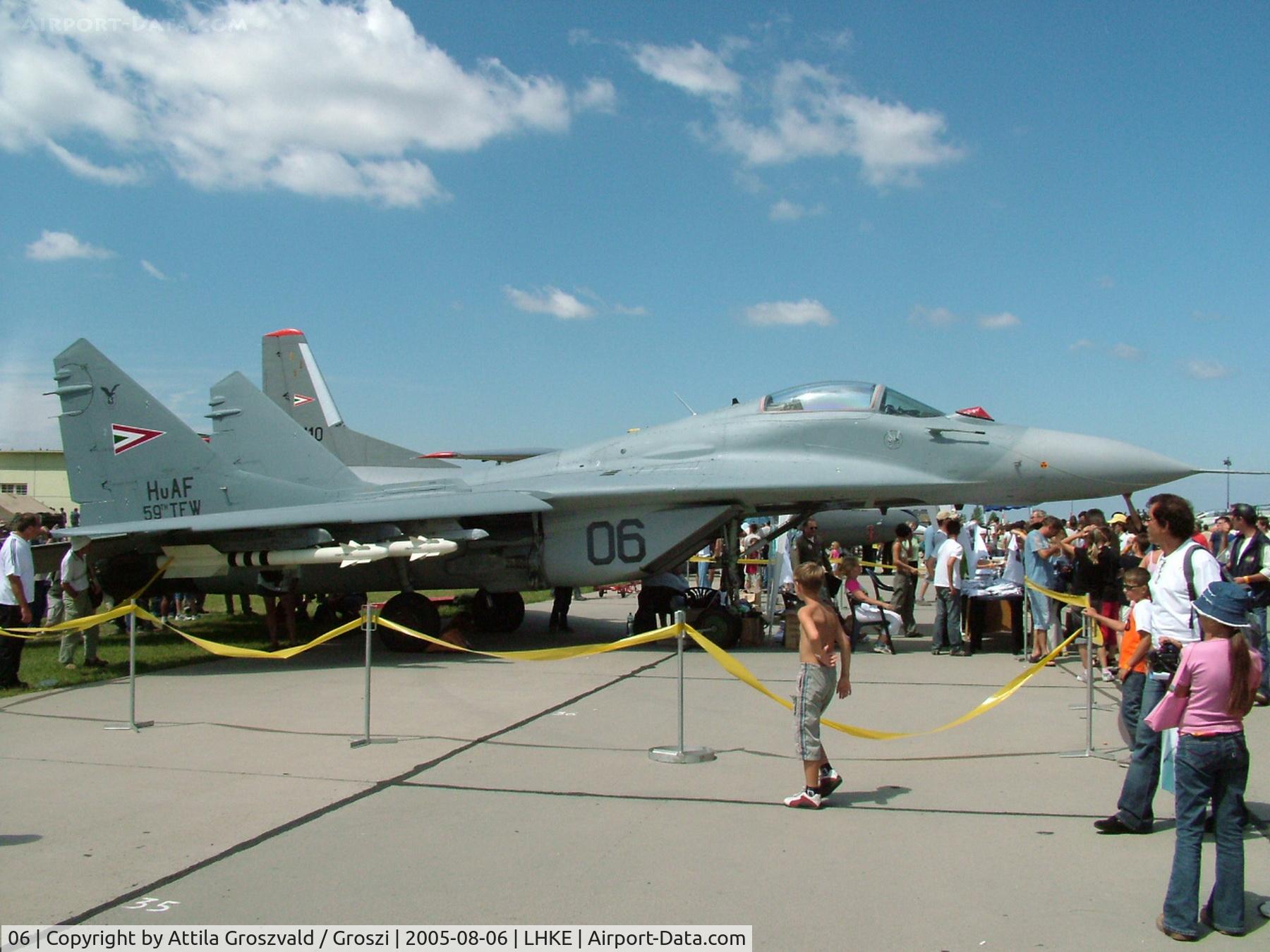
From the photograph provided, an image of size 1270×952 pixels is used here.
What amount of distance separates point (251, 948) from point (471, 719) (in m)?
3.83

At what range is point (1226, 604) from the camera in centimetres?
357

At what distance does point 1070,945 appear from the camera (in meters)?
3.44

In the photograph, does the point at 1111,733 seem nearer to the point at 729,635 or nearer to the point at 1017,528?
the point at 729,635

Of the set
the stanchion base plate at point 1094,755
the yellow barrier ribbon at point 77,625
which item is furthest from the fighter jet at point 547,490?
the stanchion base plate at point 1094,755

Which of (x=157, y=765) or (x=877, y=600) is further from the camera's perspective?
(x=877, y=600)

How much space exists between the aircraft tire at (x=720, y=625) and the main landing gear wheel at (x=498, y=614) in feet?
10.7

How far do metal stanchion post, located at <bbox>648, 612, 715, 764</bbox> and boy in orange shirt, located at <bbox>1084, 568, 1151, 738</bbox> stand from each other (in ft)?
7.91

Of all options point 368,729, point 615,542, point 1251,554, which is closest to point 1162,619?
point 1251,554

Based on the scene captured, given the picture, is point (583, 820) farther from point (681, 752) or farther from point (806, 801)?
point (681, 752)

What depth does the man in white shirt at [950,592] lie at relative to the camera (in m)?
11.1

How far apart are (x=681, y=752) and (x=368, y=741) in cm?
213

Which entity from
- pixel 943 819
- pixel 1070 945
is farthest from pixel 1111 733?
pixel 1070 945

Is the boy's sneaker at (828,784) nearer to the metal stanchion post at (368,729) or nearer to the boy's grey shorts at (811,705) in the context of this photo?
the boy's grey shorts at (811,705)

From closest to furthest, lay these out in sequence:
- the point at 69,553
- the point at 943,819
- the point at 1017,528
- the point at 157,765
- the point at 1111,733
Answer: the point at 943,819 → the point at 157,765 → the point at 1111,733 → the point at 69,553 → the point at 1017,528
